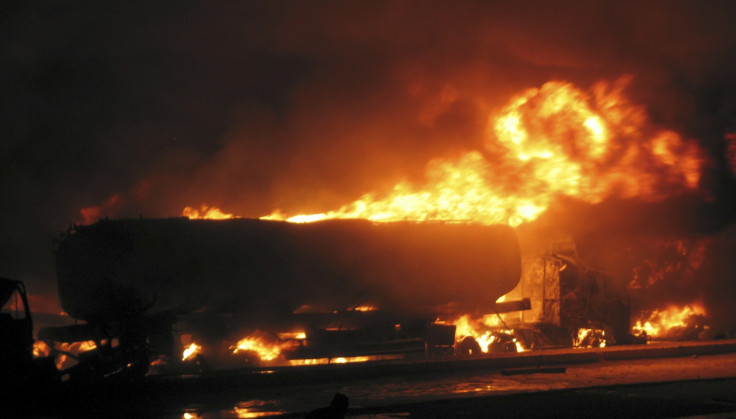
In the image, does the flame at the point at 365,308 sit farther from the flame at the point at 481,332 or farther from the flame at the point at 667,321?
the flame at the point at 667,321

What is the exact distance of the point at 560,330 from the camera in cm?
1794

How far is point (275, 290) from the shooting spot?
44.7 feet

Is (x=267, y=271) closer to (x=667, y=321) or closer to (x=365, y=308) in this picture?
(x=365, y=308)

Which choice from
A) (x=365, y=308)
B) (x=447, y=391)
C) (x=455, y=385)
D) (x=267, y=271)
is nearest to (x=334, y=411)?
(x=447, y=391)

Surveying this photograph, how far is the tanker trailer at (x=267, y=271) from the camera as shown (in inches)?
477

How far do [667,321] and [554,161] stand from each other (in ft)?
21.4

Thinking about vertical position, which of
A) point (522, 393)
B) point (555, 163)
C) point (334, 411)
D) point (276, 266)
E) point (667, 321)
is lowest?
point (522, 393)

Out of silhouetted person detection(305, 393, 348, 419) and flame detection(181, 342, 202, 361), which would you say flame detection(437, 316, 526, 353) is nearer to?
flame detection(181, 342, 202, 361)

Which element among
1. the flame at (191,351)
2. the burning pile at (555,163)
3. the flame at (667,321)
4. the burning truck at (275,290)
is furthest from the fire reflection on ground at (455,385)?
the flame at (667,321)

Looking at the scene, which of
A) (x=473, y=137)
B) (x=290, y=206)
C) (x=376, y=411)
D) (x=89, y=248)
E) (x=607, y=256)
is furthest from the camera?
(x=290, y=206)

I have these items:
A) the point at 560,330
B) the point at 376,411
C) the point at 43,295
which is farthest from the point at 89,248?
the point at 560,330

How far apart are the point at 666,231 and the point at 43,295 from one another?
66.3 feet

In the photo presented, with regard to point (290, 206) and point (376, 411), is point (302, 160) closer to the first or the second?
point (290, 206)

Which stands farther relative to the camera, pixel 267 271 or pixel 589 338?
pixel 589 338
